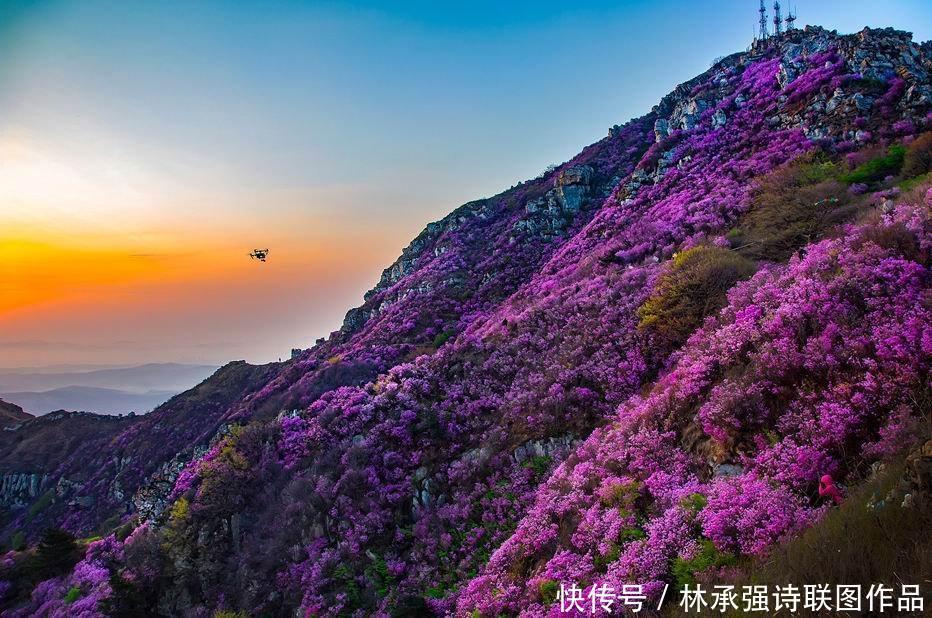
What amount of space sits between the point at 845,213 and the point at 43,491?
7895 cm

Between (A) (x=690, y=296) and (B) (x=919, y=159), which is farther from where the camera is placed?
(B) (x=919, y=159)

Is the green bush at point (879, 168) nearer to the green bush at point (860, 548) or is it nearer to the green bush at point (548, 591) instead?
the green bush at point (860, 548)

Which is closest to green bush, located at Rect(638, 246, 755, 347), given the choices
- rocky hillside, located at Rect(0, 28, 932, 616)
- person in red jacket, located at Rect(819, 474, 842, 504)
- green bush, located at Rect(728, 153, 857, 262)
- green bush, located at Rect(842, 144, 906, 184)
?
rocky hillside, located at Rect(0, 28, 932, 616)

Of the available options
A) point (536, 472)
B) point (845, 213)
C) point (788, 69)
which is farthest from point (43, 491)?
point (788, 69)

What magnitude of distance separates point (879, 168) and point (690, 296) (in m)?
17.1

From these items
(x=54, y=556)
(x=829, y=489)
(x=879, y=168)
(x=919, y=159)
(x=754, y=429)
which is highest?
(x=879, y=168)

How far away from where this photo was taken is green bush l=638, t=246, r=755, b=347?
60.0ft

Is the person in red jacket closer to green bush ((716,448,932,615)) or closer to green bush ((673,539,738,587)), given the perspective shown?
green bush ((716,448,932,615))

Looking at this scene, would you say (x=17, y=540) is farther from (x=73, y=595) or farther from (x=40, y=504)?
(x=73, y=595)

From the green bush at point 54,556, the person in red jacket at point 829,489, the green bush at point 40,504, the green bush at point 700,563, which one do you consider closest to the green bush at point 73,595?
the green bush at point 54,556

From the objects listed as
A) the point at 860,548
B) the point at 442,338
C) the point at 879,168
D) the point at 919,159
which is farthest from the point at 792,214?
the point at 442,338

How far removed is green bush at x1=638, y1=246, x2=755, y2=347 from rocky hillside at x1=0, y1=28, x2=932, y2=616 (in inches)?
3.6

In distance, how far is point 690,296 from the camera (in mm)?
18938

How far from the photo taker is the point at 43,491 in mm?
55188
